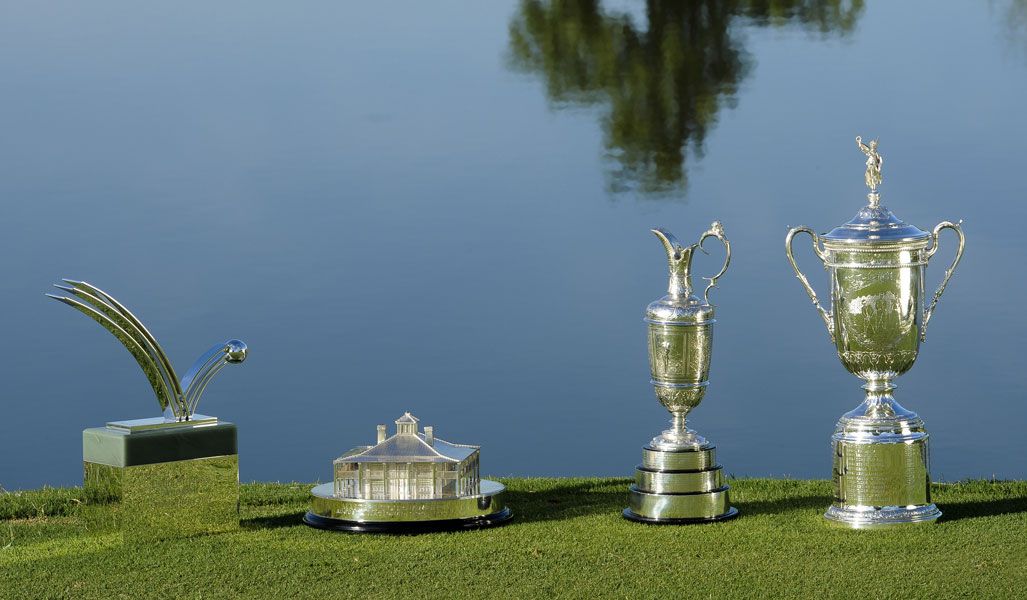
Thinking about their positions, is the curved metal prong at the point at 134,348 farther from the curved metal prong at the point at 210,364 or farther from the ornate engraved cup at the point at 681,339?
the ornate engraved cup at the point at 681,339

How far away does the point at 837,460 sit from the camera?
6.60 metres

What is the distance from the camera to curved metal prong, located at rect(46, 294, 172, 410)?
6.41 m

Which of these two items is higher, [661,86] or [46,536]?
[661,86]

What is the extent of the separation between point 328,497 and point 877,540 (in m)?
2.32

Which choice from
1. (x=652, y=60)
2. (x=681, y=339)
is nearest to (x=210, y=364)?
(x=681, y=339)

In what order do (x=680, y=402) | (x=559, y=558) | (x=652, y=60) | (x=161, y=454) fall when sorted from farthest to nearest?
(x=652, y=60), (x=680, y=402), (x=161, y=454), (x=559, y=558)

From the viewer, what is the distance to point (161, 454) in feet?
21.0

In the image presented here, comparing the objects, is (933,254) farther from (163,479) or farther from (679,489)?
(163,479)

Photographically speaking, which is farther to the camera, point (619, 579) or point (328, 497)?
point (328, 497)

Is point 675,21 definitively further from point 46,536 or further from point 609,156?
point 46,536

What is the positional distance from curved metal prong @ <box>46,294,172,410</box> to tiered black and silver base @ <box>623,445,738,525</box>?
2.09 meters

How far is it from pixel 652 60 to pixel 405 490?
1008 cm

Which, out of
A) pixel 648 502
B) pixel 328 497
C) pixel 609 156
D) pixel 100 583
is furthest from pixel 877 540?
pixel 609 156

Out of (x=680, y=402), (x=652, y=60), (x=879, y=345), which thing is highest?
(x=652, y=60)
